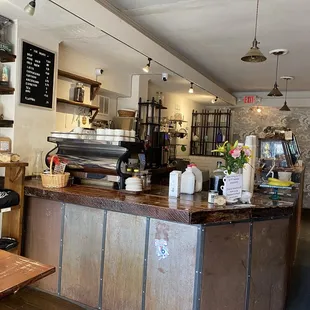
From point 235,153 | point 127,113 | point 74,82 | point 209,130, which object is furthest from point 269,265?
point 209,130

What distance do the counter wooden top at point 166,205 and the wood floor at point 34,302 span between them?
0.87 m

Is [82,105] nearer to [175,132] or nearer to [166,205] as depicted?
[166,205]

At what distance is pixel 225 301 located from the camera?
7.75ft

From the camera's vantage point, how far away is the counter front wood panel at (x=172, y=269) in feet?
7.49

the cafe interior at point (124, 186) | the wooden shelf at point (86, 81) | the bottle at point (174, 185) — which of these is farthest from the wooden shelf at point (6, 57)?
the bottle at point (174, 185)

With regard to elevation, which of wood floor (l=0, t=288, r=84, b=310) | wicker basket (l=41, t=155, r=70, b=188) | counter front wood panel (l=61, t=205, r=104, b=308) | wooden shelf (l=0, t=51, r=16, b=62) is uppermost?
wooden shelf (l=0, t=51, r=16, b=62)

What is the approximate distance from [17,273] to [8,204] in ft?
4.29

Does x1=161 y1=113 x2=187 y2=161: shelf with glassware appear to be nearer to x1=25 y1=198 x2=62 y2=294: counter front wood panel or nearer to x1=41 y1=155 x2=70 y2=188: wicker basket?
x1=41 y1=155 x2=70 y2=188: wicker basket

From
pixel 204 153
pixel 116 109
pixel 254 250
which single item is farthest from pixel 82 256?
pixel 204 153

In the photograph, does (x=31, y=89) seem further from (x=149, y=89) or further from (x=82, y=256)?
(x=149, y=89)

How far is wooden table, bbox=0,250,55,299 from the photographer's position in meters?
1.46

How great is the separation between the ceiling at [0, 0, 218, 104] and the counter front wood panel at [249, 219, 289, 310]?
8.21ft

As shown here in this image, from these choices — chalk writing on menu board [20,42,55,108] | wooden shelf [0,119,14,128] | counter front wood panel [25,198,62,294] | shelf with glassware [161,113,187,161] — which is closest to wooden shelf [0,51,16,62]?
chalk writing on menu board [20,42,55,108]

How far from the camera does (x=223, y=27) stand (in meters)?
3.83
